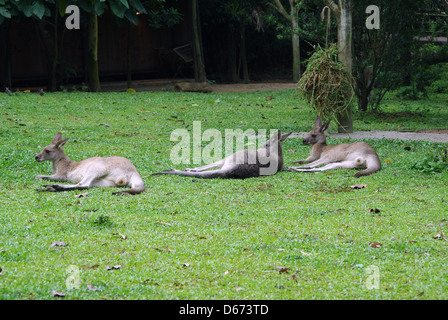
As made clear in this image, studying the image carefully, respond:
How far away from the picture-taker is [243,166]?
7.96m

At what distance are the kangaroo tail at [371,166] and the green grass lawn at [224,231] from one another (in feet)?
0.46

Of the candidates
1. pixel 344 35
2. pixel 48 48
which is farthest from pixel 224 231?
pixel 48 48

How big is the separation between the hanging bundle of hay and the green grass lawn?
0.88 m

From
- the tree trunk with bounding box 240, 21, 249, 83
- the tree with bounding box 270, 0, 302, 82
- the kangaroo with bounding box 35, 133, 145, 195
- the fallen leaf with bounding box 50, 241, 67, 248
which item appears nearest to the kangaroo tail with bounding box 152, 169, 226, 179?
the kangaroo with bounding box 35, 133, 145, 195

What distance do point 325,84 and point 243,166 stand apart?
2816 millimetres

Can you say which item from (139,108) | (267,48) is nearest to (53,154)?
(139,108)

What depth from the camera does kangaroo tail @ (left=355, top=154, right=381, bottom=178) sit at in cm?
812

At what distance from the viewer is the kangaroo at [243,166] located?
7938mm

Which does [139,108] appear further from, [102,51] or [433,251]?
[433,251]

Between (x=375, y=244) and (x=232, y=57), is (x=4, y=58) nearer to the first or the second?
(x=232, y=57)

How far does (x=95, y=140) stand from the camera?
33.8 ft

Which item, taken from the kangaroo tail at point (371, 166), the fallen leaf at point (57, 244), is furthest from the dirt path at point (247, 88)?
the fallen leaf at point (57, 244)

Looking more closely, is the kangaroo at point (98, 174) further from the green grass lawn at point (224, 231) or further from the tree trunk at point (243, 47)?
the tree trunk at point (243, 47)

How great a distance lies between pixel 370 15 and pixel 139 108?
588 cm
